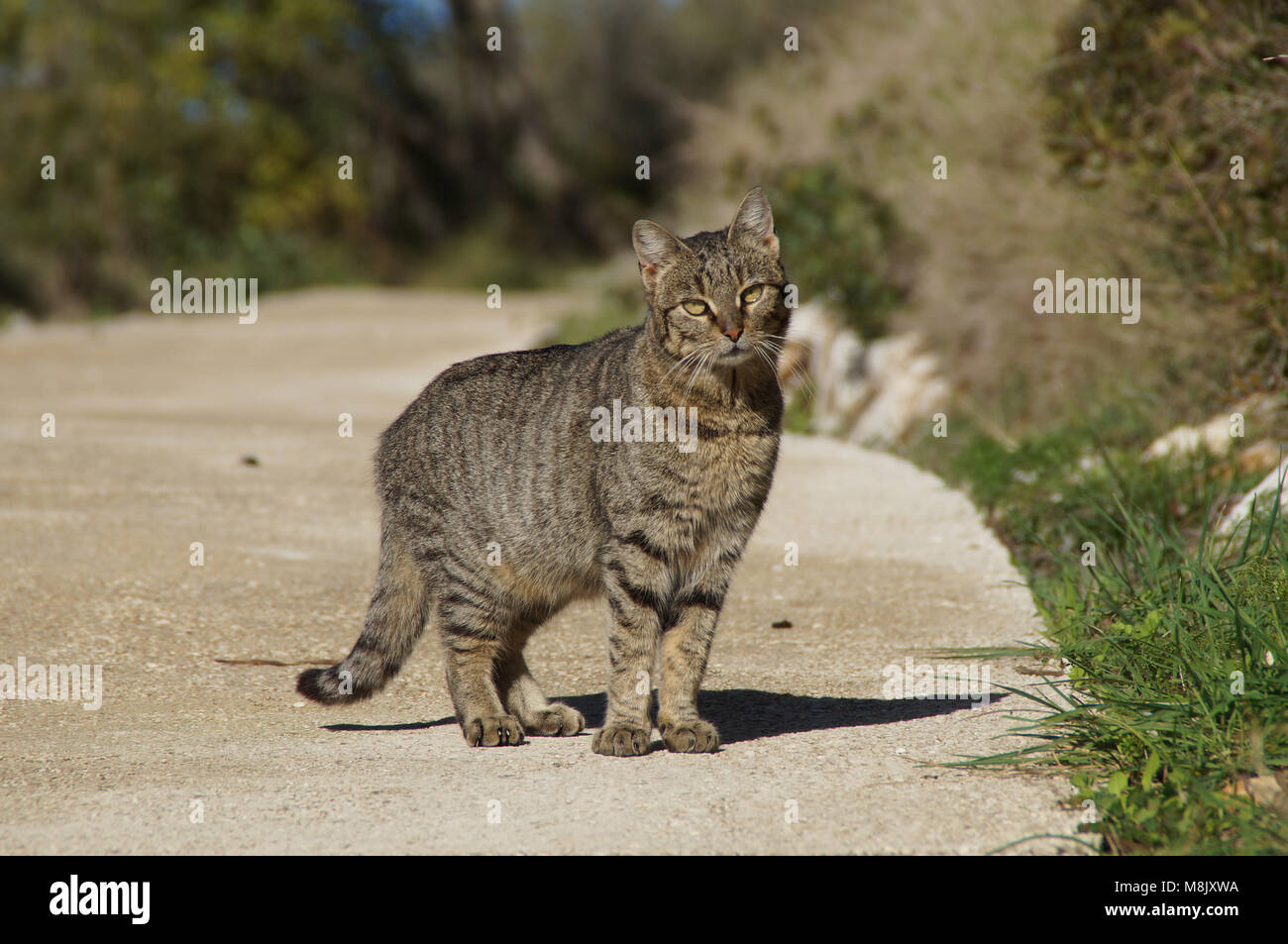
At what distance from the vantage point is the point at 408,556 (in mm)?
4594

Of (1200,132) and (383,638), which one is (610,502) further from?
(1200,132)

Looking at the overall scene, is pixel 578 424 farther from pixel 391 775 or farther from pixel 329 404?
pixel 329 404

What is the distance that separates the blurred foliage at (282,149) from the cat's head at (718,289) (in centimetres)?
1249

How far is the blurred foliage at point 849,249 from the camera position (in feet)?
39.2

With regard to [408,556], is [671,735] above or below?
below

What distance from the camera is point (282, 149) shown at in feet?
80.0

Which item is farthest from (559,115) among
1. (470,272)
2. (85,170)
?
(85,170)

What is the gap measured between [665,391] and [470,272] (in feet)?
75.2

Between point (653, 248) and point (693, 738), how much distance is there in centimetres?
164
